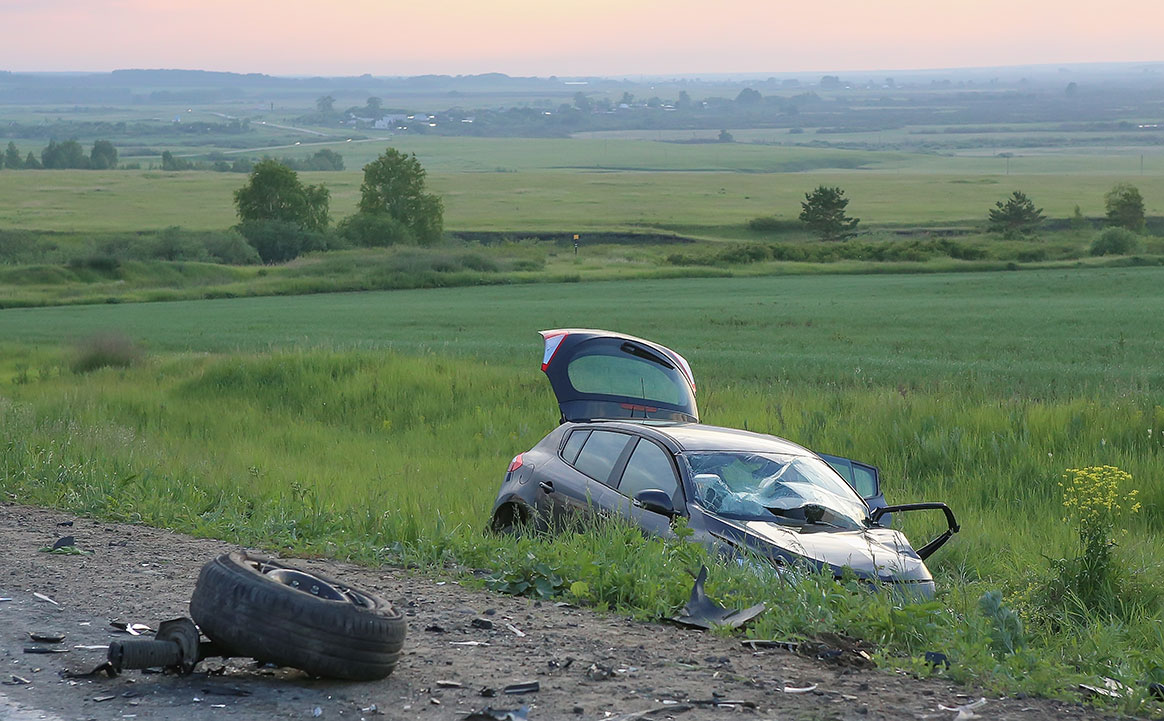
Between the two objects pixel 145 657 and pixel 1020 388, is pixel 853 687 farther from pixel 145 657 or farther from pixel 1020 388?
pixel 1020 388

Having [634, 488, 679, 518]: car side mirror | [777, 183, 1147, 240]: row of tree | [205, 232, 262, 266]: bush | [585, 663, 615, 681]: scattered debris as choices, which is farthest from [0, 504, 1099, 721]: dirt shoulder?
[777, 183, 1147, 240]: row of tree

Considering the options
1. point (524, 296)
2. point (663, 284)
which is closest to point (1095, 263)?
point (663, 284)

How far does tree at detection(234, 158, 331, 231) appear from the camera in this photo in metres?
86.5

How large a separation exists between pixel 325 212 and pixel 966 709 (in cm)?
8740

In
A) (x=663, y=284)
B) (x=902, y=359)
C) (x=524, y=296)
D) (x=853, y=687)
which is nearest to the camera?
(x=853, y=687)

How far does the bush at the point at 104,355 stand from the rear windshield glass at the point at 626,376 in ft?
54.9

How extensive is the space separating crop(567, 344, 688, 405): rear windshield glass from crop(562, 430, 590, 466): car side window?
0.90 m

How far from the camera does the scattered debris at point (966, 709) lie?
4.82m

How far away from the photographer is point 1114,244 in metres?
67.9

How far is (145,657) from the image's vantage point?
5094 millimetres

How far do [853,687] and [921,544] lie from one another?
16.5 ft

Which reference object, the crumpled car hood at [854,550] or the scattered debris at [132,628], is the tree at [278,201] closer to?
the crumpled car hood at [854,550]

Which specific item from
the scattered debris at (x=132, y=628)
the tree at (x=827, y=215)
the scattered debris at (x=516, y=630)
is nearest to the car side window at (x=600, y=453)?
the scattered debris at (x=516, y=630)

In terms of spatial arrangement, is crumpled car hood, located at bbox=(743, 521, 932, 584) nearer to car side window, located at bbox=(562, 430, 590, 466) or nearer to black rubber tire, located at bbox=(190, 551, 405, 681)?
car side window, located at bbox=(562, 430, 590, 466)
